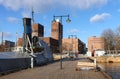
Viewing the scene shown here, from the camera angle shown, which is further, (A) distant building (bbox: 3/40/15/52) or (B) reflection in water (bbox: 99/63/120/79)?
(A) distant building (bbox: 3/40/15/52)

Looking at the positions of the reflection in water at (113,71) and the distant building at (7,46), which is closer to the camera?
the reflection in water at (113,71)

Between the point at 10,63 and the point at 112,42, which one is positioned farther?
the point at 112,42

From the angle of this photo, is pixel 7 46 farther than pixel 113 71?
Yes

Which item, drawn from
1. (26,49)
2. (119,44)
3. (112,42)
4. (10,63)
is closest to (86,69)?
(10,63)

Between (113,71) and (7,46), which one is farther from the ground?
(7,46)

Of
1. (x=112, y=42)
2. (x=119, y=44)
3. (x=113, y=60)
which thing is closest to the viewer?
(x=113, y=60)

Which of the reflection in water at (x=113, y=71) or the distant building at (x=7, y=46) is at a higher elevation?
the distant building at (x=7, y=46)

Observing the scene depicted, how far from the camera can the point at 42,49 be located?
62094mm

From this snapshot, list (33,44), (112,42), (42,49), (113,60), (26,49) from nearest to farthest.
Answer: (26,49), (33,44), (42,49), (113,60), (112,42)

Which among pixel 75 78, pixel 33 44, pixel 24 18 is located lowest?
pixel 75 78

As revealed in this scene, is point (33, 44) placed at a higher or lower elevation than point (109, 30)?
lower

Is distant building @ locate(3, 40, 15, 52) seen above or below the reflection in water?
above

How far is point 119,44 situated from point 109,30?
19.7m

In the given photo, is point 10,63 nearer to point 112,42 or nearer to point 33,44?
point 33,44
